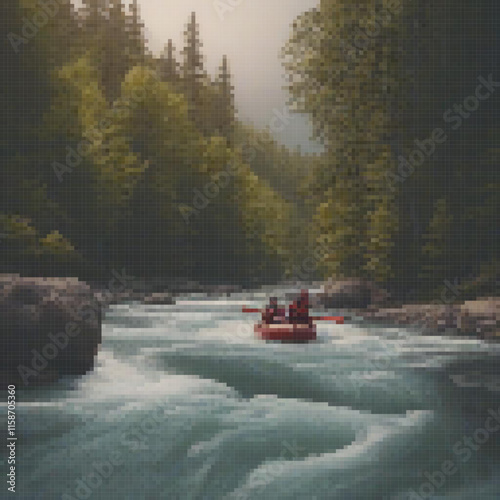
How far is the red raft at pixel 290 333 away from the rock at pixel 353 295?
24.5 feet

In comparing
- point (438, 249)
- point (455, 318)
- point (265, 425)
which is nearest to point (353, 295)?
point (438, 249)

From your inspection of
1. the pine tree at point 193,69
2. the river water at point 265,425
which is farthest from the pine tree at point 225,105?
the river water at point 265,425

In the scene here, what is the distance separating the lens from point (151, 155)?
37656 mm

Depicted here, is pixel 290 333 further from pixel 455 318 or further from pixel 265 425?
pixel 265 425

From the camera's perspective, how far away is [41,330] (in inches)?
390

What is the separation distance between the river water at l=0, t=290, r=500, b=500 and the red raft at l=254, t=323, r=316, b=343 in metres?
0.63

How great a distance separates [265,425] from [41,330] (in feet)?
11.3

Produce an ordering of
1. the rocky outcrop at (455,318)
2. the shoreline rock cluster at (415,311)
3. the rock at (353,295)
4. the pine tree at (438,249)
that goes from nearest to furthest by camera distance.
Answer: the rocky outcrop at (455,318) < the shoreline rock cluster at (415,311) < the pine tree at (438,249) < the rock at (353,295)

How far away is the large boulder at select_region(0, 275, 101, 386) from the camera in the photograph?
9680 mm

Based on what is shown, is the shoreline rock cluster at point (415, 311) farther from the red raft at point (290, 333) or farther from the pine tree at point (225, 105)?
the pine tree at point (225, 105)

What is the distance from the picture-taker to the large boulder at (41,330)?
9680mm

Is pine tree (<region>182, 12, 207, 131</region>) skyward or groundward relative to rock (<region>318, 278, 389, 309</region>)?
skyward

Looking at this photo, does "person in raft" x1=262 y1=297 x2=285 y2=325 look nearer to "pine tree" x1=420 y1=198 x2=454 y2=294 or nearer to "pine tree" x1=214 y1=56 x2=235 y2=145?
"pine tree" x1=420 y1=198 x2=454 y2=294

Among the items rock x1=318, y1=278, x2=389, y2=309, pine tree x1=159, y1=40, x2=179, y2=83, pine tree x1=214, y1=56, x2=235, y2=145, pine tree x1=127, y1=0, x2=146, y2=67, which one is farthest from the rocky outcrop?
pine tree x1=159, y1=40, x2=179, y2=83
